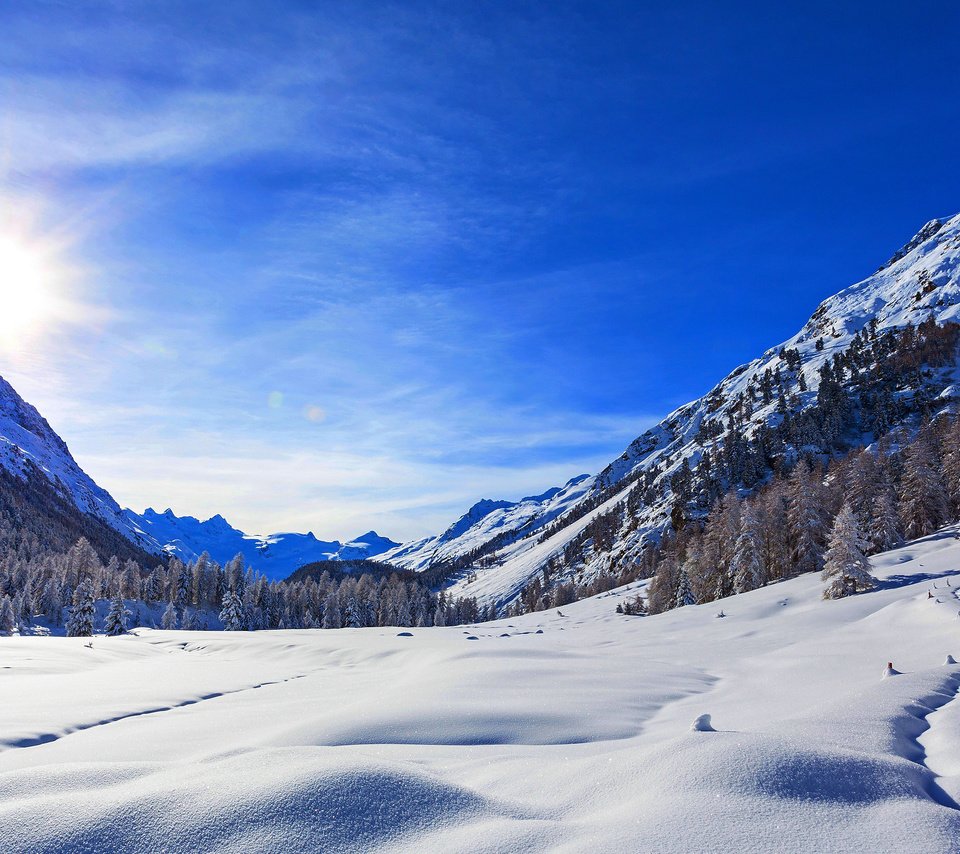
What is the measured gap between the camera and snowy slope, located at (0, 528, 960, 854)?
3.84m

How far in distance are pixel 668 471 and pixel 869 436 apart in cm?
5975

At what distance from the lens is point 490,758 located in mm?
6746

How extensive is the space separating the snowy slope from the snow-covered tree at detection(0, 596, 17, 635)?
64.4 m

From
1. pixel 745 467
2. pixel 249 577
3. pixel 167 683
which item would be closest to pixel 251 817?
pixel 167 683

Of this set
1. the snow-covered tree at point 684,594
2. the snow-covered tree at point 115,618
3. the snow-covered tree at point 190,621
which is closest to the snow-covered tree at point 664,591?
the snow-covered tree at point 684,594

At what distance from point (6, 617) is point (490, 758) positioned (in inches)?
3385

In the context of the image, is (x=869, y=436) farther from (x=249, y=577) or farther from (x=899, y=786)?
(x=899, y=786)

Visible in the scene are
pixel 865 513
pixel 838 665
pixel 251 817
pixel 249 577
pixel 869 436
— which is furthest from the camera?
pixel 869 436

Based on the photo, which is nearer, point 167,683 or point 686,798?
point 686,798

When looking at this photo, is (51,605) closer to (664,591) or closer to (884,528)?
(664,591)

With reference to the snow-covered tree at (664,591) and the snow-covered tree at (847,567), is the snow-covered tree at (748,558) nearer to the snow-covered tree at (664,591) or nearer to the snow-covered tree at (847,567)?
the snow-covered tree at (664,591)

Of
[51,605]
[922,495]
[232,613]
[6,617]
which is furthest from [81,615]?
[922,495]

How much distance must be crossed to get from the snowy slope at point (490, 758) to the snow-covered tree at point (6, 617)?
64428 millimetres

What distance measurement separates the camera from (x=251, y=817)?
3.92 meters
